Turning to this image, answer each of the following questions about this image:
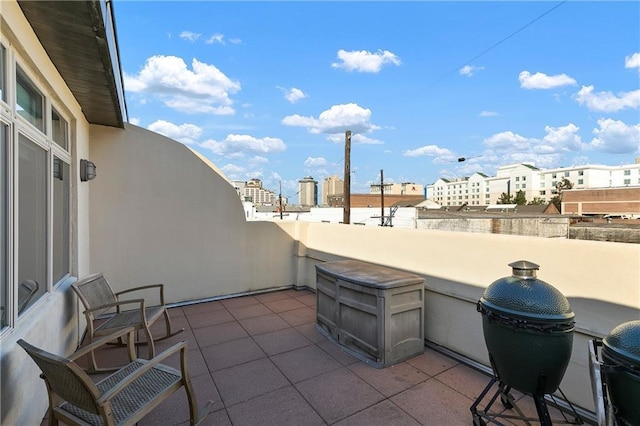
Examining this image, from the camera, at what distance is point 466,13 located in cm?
609

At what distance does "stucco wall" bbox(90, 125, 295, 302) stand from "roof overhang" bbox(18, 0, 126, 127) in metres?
1.25

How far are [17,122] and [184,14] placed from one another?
4205 mm

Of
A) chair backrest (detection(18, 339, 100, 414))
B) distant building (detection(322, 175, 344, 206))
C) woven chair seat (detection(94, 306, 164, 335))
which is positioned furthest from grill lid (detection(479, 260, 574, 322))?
distant building (detection(322, 175, 344, 206))

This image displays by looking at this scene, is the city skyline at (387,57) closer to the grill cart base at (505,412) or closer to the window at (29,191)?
the window at (29,191)

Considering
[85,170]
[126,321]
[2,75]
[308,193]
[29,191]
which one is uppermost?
[308,193]

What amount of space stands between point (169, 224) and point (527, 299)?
467cm

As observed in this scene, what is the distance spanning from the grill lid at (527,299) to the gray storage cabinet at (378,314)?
104cm

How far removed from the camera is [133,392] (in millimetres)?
1902

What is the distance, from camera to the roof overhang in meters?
1.69

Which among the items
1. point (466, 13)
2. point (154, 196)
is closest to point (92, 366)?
point (154, 196)

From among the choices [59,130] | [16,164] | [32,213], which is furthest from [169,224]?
[16,164]

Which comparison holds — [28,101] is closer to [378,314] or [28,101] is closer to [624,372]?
[378,314]

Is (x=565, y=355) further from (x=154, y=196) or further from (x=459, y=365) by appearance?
(x=154, y=196)

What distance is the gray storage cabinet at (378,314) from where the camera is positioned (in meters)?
2.93
